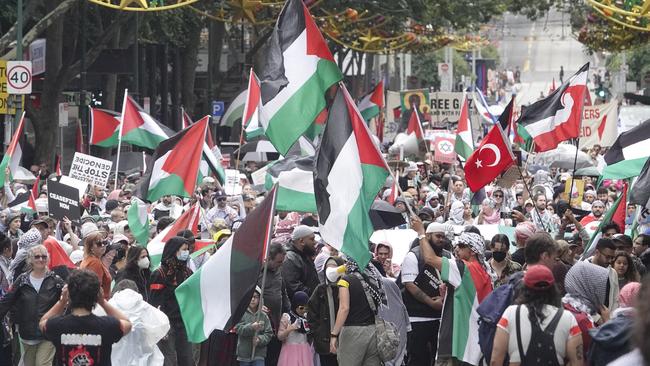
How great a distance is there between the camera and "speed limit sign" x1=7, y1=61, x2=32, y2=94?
87.2ft

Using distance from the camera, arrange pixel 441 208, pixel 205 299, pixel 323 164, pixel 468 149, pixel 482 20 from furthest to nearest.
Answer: pixel 482 20
pixel 468 149
pixel 441 208
pixel 323 164
pixel 205 299

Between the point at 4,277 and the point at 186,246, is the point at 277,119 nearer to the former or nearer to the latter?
the point at 186,246

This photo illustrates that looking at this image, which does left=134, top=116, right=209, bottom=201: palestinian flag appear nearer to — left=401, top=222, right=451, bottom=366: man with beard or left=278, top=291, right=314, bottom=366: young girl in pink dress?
left=278, top=291, right=314, bottom=366: young girl in pink dress

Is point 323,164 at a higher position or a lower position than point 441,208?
higher

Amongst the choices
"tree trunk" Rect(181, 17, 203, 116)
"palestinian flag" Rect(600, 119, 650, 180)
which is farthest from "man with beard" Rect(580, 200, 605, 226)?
"tree trunk" Rect(181, 17, 203, 116)

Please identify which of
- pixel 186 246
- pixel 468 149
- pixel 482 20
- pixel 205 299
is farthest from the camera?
pixel 482 20

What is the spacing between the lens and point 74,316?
8773 mm

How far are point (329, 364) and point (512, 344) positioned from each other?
3.35m

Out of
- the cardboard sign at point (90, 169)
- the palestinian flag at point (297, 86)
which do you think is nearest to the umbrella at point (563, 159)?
the cardboard sign at point (90, 169)

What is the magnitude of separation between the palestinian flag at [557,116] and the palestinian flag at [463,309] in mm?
6611

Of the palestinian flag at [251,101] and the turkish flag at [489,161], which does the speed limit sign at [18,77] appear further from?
the turkish flag at [489,161]

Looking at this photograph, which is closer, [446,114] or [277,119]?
[277,119]

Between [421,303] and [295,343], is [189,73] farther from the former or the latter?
[421,303]

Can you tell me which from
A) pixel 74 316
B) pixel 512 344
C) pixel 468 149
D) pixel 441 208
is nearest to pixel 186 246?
pixel 74 316
